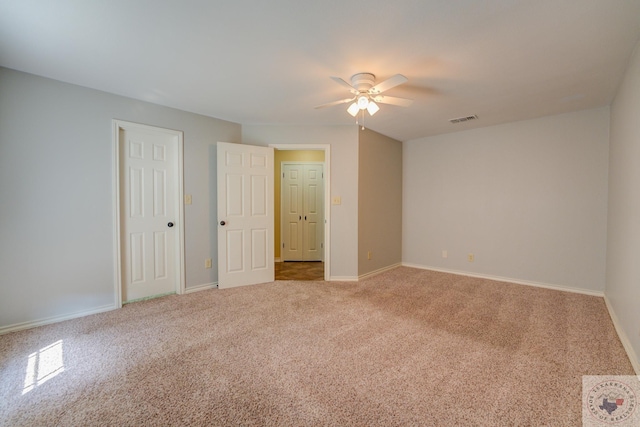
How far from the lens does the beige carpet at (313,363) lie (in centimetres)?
155

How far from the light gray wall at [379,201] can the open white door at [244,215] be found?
144cm

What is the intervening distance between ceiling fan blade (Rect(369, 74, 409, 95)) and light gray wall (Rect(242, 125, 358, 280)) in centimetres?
153

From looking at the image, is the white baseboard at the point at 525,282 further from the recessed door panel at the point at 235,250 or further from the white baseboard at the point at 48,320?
the white baseboard at the point at 48,320

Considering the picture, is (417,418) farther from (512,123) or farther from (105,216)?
(512,123)

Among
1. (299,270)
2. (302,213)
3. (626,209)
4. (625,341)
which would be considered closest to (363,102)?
(626,209)

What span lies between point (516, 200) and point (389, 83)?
121 inches

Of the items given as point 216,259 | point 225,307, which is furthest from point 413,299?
point 216,259

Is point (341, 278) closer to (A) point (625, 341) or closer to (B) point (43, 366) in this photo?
(A) point (625, 341)

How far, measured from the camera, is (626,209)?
94.3 inches

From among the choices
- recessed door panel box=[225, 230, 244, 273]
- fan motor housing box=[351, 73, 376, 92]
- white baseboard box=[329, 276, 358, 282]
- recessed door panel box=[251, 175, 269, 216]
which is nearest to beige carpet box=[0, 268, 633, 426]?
recessed door panel box=[225, 230, 244, 273]

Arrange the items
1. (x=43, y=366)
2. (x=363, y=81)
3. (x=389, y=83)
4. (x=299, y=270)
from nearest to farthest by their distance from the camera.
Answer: (x=43, y=366) < (x=389, y=83) < (x=363, y=81) < (x=299, y=270)

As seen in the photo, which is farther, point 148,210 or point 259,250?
point 259,250

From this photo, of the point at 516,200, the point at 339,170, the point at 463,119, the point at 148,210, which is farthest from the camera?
the point at 339,170

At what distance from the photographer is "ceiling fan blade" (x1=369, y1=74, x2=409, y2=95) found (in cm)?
219
